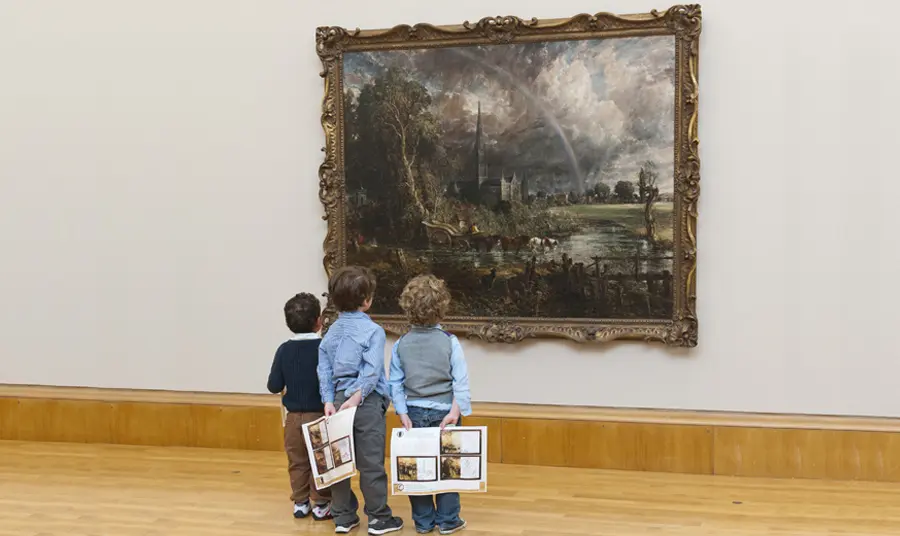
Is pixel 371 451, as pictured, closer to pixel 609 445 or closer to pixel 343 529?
pixel 343 529

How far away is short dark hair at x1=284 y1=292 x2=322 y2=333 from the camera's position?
7.83 m

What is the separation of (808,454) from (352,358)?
405 cm

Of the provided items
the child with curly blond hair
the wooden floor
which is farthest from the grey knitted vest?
the wooden floor

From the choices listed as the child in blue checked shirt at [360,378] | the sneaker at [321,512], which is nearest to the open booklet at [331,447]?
the child in blue checked shirt at [360,378]

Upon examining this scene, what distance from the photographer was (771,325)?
9102 millimetres

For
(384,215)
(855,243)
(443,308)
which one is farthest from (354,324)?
(855,243)

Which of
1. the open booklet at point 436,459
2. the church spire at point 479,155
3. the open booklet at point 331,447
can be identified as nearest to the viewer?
the open booklet at point 436,459

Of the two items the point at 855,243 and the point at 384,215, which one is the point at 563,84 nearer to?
the point at 384,215

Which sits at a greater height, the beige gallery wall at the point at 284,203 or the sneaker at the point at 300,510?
the beige gallery wall at the point at 284,203

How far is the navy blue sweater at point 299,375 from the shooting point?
784cm

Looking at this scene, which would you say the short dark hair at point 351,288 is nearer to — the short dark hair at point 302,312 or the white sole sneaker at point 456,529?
the short dark hair at point 302,312

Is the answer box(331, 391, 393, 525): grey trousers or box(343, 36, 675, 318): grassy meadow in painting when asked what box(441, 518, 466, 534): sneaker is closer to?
box(331, 391, 393, 525): grey trousers

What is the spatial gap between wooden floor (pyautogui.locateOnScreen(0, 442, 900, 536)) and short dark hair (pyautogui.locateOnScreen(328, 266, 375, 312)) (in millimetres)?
1641

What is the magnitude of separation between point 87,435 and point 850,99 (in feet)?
25.5
